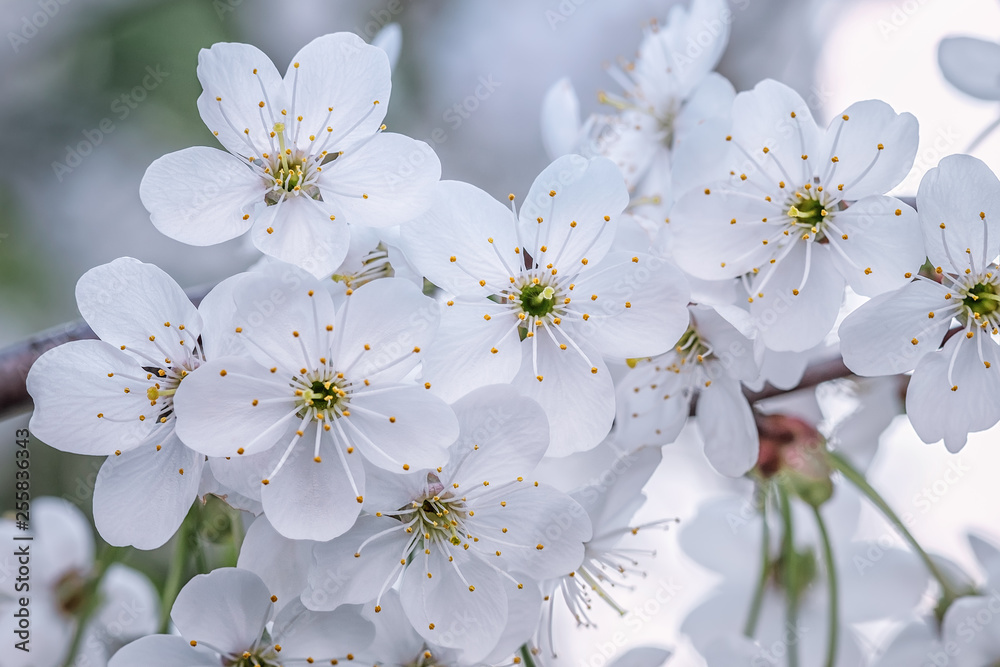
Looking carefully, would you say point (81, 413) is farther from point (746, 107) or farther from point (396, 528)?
point (746, 107)

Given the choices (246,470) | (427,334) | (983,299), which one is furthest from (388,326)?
(983,299)

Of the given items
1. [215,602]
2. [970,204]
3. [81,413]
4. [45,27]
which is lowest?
[215,602]

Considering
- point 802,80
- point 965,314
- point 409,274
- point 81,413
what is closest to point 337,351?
point 409,274

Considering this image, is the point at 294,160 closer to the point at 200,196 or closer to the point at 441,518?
the point at 200,196

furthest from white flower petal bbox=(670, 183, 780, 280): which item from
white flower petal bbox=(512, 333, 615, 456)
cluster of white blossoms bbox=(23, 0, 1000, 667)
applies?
white flower petal bbox=(512, 333, 615, 456)

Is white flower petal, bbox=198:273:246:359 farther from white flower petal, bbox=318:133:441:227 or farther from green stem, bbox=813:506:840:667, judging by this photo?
green stem, bbox=813:506:840:667

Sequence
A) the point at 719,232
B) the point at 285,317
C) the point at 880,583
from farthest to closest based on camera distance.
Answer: the point at 880,583 < the point at 719,232 < the point at 285,317
